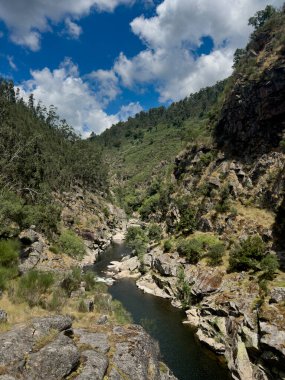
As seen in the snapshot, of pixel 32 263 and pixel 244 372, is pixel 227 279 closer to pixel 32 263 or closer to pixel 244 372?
pixel 244 372

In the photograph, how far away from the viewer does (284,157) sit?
75250mm

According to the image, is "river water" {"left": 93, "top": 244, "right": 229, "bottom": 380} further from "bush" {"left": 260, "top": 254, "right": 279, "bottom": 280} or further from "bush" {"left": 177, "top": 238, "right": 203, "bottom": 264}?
"bush" {"left": 260, "top": 254, "right": 279, "bottom": 280}

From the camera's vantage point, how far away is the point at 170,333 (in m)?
47.7

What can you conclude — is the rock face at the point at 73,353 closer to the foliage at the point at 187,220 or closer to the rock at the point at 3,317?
the rock at the point at 3,317

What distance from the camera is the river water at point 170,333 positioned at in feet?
127

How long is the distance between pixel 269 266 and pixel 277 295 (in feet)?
24.8

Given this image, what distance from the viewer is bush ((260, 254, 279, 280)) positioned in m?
49.7

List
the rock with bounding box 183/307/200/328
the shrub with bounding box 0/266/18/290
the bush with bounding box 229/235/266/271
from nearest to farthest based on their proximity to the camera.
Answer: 1. the shrub with bounding box 0/266/18/290
2. the rock with bounding box 183/307/200/328
3. the bush with bounding box 229/235/266/271

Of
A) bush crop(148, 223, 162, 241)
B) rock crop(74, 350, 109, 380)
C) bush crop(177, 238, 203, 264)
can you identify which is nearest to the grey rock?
bush crop(177, 238, 203, 264)

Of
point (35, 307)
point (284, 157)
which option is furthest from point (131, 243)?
point (35, 307)

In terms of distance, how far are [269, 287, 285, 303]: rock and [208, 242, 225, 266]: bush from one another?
1792 cm

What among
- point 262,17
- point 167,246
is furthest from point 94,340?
point 262,17

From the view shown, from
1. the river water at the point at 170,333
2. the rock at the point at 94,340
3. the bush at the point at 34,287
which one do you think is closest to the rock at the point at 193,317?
the river water at the point at 170,333

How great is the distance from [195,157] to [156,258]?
44.2 meters
